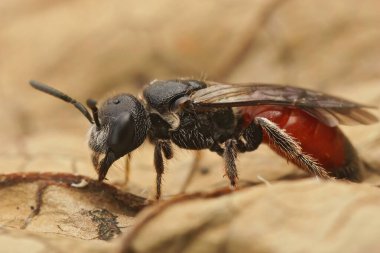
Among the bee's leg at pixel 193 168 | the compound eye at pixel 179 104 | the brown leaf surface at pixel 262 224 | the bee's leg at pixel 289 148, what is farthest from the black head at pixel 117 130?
the brown leaf surface at pixel 262 224

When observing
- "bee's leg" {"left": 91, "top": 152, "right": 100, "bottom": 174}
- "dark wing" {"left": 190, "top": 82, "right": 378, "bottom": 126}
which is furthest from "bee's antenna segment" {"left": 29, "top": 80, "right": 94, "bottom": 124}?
"dark wing" {"left": 190, "top": 82, "right": 378, "bottom": 126}

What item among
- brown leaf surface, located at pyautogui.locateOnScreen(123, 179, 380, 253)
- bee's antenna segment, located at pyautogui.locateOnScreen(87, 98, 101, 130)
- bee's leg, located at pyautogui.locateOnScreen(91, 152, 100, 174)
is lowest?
bee's leg, located at pyautogui.locateOnScreen(91, 152, 100, 174)

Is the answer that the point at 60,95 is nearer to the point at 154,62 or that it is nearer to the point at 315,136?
the point at 315,136

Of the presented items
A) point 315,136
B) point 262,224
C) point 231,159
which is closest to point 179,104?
point 231,159

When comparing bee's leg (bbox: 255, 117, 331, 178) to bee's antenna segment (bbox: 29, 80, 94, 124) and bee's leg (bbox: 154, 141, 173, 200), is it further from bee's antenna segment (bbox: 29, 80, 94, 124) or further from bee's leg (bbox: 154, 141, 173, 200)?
bee's antenna segment (bbox: 29, 80, 94, 124)

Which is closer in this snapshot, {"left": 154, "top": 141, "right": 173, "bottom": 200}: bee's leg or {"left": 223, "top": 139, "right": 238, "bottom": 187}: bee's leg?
{"left": 223, "top": 139, "right": 238, "bottom": 187}: bee's leg

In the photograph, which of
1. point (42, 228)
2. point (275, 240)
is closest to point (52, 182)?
point (42, 228)
